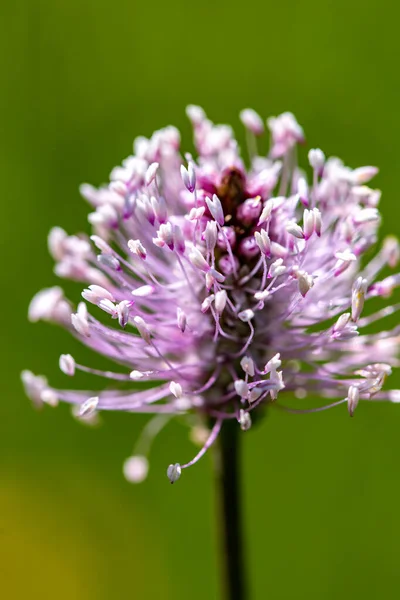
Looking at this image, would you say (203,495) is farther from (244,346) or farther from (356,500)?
(244,346)

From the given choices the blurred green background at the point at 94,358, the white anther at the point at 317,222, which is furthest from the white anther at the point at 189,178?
the blurred green background at the point at 94,358

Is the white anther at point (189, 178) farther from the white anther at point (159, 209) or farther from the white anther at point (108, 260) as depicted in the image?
the white anther at point (108, 260)

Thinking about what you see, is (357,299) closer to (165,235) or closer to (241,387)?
(241,387)

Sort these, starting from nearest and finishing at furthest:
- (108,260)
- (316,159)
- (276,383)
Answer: (276,383) < (108,260) < (316,159)

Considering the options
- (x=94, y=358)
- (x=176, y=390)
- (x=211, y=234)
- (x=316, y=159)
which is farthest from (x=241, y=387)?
(x=94, y=358)

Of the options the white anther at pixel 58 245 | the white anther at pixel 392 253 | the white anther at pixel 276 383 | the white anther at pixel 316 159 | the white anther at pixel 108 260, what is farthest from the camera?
the white anther at pixel 58 245

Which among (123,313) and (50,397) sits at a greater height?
(123,313)

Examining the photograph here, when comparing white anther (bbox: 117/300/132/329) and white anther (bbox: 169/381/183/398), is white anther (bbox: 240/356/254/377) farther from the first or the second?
white anther (bbox: 117/300/132/329)
